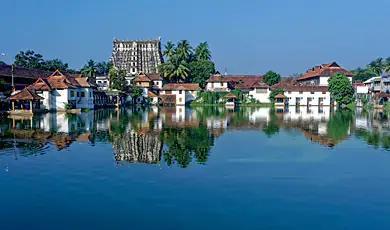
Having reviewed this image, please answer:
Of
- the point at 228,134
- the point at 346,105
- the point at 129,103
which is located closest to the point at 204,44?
the point at 129,103

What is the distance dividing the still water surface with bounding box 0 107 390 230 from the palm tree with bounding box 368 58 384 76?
239 feet

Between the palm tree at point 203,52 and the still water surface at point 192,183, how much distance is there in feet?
189

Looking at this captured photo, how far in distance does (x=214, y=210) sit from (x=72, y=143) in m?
11.3

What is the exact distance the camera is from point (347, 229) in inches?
308

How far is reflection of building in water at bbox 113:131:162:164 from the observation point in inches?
571

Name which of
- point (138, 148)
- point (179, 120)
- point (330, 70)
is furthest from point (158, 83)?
point (138, 148)

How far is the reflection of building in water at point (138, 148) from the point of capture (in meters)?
14.5

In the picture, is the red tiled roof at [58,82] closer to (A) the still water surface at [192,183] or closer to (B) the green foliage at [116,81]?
(B) the green foliage at [116,81]

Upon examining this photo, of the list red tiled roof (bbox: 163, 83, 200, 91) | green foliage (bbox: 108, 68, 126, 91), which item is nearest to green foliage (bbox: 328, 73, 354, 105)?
red tiled roof (bbox: 163, 83, 200, 91)

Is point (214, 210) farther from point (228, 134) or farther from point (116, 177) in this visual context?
point (228, 134)

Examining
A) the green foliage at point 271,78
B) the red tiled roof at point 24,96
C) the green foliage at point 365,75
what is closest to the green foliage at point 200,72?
the green foliage at point 271,78

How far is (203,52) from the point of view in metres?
76.1

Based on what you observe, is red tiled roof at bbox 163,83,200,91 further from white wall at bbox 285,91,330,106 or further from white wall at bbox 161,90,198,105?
white wall at bbox 285,91,330,106

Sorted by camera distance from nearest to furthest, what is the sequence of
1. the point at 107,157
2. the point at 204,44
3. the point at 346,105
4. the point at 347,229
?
the point at 347,229 < the point at 107,157 < the point at 346,105 < the point at 204,44
